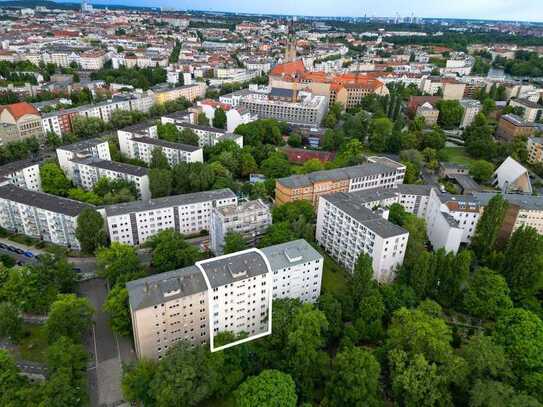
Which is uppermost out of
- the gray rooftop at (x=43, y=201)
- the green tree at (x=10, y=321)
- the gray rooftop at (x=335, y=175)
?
the gray rooftop at (x=335, y=175)

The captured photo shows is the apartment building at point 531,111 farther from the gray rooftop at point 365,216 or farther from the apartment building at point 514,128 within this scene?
the gray rooftop at point 365,216

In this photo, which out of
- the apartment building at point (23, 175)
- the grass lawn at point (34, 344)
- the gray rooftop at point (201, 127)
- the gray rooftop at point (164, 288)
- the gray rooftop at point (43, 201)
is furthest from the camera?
the gray rooftop at point (201, 127)

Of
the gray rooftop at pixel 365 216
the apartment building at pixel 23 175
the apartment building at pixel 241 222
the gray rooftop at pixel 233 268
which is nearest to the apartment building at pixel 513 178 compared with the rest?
the gray rooftop at pixel 365 216

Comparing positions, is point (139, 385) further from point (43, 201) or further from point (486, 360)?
point (43, 201)

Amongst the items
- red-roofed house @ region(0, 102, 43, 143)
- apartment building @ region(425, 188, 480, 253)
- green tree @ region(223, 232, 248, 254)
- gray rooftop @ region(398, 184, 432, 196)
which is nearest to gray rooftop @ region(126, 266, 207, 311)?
green tree @ region(223, 232, 248, 254)

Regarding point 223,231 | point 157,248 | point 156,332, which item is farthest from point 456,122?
point 156,332

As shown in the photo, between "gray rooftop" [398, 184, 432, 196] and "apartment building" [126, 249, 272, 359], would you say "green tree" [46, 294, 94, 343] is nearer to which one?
"apartment building" [126, 249, 272, 359]
